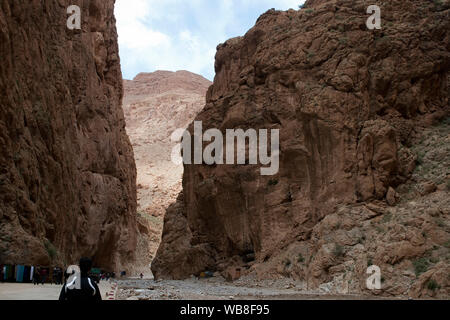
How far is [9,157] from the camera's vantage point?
20.1 metres

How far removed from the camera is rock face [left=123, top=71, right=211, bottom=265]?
263 ft

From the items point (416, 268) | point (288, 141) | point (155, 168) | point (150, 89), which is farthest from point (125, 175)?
point (150, 89)

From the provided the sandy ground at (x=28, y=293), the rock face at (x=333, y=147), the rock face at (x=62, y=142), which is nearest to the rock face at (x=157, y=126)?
the rock face at (x=62, y=142)

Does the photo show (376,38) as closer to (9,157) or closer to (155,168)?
(9,157)

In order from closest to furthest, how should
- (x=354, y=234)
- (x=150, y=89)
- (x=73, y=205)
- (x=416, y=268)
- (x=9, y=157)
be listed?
(x=416, y=268) → (x=9, y=157) → (x=354, y=234) → (x=73, y=205) → (x=150, y=89)

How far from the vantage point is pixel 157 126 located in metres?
126

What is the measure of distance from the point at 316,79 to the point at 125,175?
24959mm

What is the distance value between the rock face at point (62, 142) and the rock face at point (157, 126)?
57.7 ft

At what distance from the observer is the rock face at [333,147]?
2094cm
